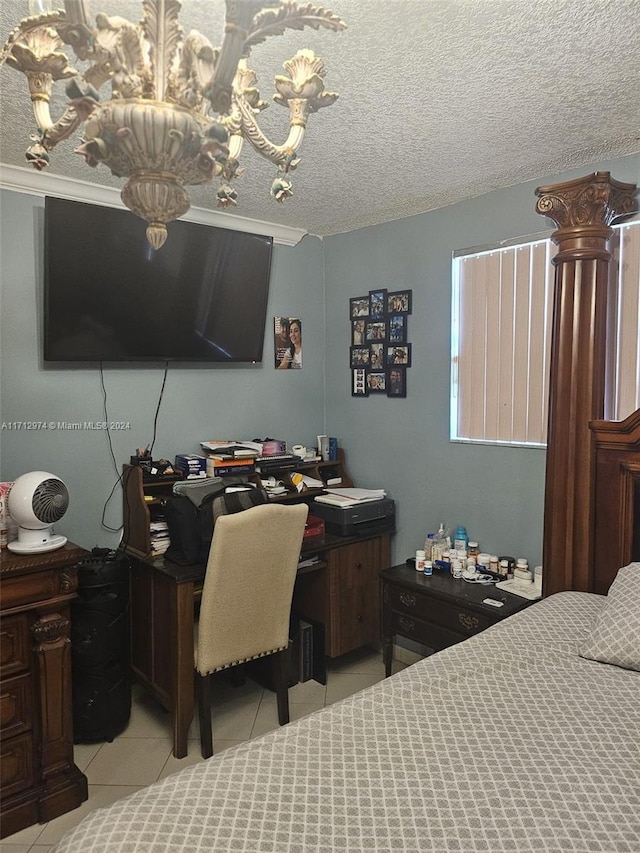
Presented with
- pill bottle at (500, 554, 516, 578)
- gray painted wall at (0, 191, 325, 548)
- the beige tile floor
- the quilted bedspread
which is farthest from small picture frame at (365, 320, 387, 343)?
the quilted bedspread

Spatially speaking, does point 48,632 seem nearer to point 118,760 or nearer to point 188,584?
point 188,584

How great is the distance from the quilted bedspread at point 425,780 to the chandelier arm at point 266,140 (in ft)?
4.28

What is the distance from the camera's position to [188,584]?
2.47 m

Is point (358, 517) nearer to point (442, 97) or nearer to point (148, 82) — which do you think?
point (442, 97)

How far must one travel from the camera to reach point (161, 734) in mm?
2635

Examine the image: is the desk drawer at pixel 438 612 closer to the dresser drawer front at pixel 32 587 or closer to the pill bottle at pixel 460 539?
the pill bottle at pixel 460 539

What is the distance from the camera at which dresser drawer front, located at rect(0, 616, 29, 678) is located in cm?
204

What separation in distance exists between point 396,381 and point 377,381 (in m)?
0.15

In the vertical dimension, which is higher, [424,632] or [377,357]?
[377,357]

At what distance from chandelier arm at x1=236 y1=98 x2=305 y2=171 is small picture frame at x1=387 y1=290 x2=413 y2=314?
210 cm

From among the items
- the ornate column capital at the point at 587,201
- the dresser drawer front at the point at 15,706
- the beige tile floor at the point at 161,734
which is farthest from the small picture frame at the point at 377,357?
the dresser drawer front at the point at 15,706

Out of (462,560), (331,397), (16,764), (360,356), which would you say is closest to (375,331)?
(360,356)

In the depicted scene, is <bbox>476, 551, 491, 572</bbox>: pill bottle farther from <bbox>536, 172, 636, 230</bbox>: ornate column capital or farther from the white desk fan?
the white desk fan

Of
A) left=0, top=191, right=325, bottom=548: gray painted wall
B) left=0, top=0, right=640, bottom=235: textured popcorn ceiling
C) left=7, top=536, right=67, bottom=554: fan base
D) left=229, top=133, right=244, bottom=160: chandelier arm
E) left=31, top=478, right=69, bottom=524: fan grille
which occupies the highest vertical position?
left=0, top=0, right=640, bottom=235: textured popcorn ceiling
